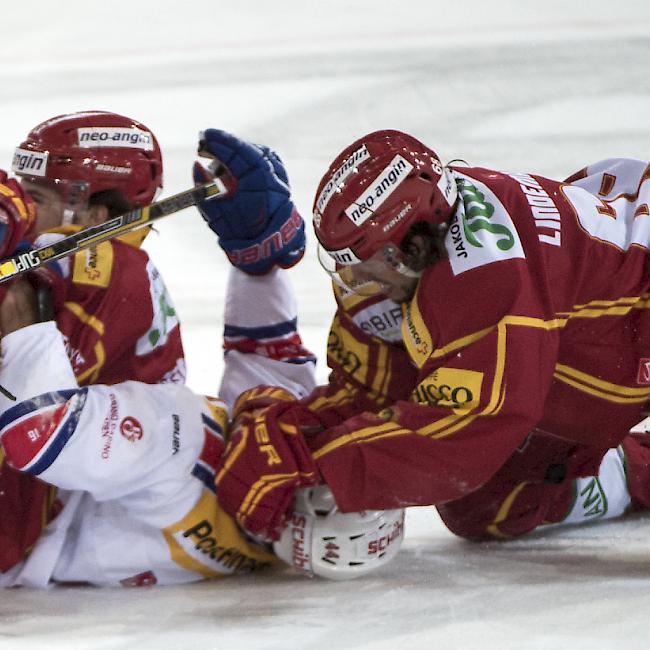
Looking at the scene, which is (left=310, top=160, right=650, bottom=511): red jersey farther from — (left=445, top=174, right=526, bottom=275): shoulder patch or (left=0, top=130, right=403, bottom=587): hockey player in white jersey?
(left=0, top=130, right=403, bottom=587): hockey player in white jersey

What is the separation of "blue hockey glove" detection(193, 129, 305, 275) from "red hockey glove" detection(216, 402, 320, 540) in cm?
71

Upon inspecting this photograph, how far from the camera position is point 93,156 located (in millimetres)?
2686

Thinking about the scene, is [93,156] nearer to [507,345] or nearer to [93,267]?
[93,267]

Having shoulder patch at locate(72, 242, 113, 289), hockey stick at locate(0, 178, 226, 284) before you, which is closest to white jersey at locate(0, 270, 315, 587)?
hockey stick at locate(0, 178, 226, 284)

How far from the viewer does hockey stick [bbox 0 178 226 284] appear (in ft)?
6.81

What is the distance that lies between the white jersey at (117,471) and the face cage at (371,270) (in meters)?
0.35

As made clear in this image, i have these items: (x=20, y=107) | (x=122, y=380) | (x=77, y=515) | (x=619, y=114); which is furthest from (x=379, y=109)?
(x=77, y=515)

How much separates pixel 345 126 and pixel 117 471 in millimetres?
2600

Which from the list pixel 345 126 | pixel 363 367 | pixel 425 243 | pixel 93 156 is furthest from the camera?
pixel 345 126

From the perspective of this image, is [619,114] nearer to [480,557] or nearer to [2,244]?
[480,557]

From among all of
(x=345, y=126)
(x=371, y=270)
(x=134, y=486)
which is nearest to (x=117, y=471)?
(x=134, y=486)

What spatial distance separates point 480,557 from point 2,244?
1.02 m

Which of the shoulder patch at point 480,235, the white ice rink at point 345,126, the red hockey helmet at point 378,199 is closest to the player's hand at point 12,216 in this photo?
the red hockey helmet at point 378,199

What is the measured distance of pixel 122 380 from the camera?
98.5 inches
